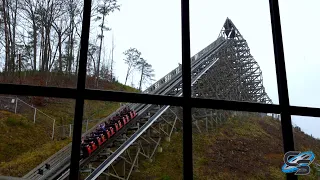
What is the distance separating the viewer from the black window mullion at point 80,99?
1.03m

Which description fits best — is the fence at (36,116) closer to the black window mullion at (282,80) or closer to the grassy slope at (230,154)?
the grassy slope at (230,154)

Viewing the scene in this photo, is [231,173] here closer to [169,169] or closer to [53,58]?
[169,169]

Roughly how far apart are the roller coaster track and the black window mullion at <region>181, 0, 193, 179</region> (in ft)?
1.80

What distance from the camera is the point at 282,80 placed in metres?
1.34

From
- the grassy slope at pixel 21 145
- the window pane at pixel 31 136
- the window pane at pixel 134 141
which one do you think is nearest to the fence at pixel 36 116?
the window pane at pixel 31 136

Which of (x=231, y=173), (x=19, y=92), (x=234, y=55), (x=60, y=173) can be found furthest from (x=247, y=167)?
(x=234, y=55)

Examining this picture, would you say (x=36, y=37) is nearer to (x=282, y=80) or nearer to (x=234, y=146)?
(x=282, y=80)

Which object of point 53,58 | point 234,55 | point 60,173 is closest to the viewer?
point 60,173

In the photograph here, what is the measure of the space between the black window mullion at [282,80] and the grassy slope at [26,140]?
3382 mm

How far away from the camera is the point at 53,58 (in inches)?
191

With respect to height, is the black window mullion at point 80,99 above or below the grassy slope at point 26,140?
above

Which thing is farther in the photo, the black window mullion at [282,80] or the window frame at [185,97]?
the black window mullion at [282,80]

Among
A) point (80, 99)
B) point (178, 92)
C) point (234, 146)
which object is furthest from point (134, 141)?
point (80, 99)

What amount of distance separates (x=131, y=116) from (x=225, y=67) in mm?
5574
